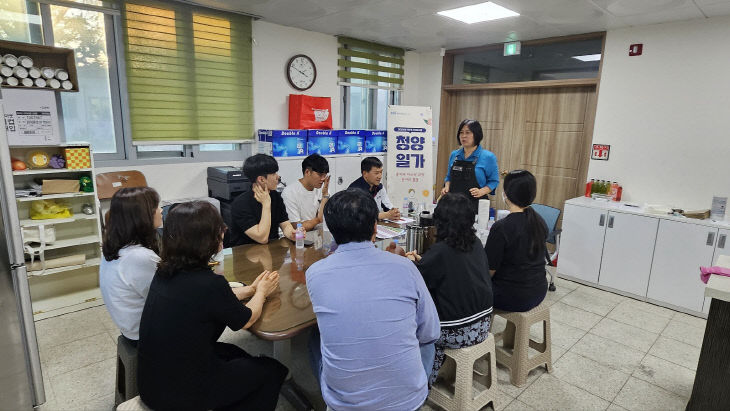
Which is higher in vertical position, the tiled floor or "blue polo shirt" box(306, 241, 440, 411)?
"blue polo shirt" box(306, 241, 440, 411)

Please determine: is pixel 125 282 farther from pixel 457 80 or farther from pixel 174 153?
pixel 457 80

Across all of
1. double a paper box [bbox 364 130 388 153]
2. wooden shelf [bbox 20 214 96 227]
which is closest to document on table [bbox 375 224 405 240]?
wooden shelf [bbox 20 214 96 227]

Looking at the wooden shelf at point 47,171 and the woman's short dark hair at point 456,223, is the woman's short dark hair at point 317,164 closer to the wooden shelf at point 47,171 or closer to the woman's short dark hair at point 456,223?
the woman's short dark hair at point 456,223

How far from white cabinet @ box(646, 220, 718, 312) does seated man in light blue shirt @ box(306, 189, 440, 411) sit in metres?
3.20

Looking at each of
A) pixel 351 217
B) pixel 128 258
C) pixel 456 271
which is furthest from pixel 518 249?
pixel 128 258

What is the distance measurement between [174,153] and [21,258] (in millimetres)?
2388

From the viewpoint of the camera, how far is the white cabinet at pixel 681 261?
3.38 meters

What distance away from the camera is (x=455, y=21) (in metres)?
4.18

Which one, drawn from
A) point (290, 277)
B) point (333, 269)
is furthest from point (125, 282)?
point (333, 269)

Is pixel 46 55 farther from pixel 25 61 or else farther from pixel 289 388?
pixel 289 388

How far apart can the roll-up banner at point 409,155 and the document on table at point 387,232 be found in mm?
2183

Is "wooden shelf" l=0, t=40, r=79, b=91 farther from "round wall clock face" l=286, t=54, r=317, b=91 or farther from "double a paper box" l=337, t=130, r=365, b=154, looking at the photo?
"double a paper box" l=337, t=130, r=365, b=154

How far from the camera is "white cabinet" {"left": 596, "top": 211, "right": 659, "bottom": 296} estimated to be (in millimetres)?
3652

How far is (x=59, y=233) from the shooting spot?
11.1 feet
